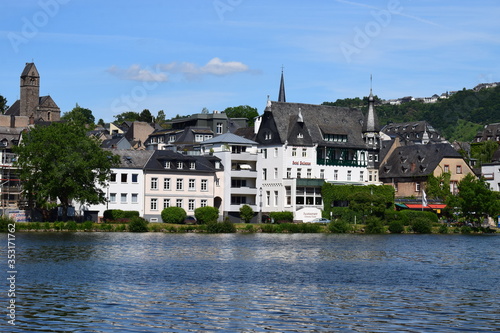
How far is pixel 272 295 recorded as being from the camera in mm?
39375

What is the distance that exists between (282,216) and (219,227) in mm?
18703

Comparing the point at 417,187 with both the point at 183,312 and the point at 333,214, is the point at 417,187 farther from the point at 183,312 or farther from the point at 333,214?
the point at 183,312

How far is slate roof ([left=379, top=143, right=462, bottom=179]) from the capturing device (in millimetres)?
131375

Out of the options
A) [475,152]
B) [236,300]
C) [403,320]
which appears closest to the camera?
[403,320]

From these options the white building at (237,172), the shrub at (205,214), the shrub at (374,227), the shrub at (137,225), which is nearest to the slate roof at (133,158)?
the white building at (237,172)

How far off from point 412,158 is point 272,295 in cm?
9860

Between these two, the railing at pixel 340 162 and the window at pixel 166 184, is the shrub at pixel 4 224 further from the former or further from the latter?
the railing at pixel 340 162

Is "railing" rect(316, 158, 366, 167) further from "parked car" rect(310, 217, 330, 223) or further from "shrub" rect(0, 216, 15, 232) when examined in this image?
"shrub" rect(0, 216, 15, 232)

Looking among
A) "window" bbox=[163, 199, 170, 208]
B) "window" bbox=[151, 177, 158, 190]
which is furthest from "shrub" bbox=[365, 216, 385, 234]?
"window" bbox=[151, 177, 158, 190]

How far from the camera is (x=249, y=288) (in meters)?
41.8

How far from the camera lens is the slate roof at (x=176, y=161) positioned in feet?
373

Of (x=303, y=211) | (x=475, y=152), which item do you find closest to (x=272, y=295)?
(x=303, y=211)

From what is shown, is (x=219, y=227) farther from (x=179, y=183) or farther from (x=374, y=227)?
(x=374, y=227)

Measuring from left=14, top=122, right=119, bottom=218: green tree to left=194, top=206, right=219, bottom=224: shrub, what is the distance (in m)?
13.0
